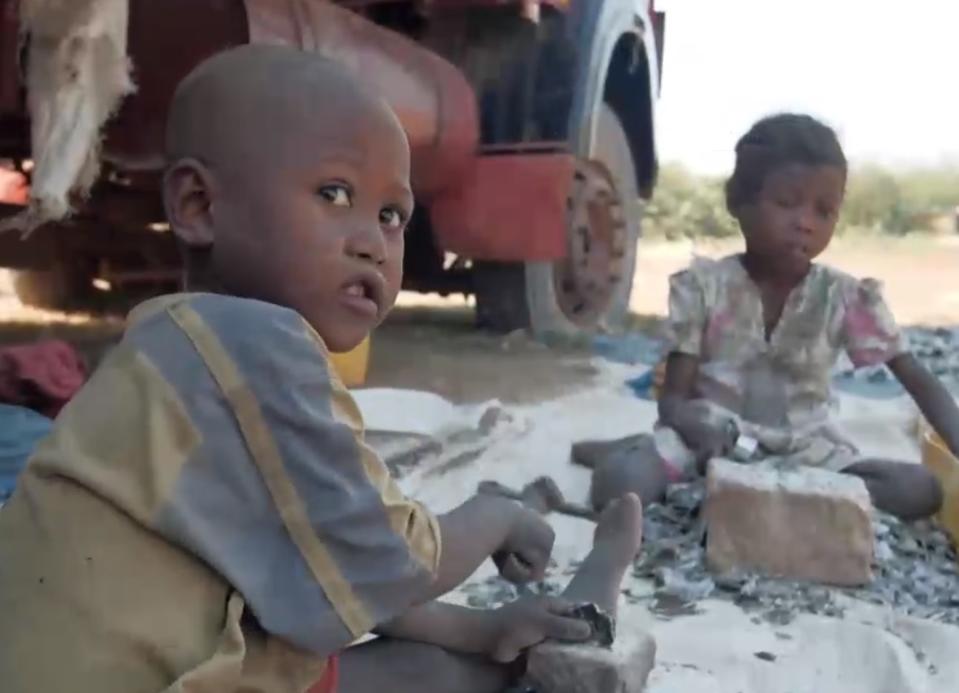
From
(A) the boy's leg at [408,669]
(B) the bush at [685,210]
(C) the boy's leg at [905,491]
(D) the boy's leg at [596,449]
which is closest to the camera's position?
(A) the boy's leg at [408,669]

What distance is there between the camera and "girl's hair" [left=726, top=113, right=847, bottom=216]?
7.57ft

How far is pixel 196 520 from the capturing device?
95cm

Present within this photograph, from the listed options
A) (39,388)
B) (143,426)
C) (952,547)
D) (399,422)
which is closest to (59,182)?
(39,388)

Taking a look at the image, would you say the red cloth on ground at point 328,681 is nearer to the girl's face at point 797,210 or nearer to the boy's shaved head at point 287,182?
the boy's shaved head at point 287,182

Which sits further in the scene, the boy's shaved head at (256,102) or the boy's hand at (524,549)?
the boy's hand at (524,549)

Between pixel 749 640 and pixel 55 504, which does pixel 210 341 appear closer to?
pixel 55 504

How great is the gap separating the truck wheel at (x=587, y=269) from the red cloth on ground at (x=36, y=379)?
239 centimetres

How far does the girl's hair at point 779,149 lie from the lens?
231 cm

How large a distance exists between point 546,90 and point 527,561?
10.9 ft

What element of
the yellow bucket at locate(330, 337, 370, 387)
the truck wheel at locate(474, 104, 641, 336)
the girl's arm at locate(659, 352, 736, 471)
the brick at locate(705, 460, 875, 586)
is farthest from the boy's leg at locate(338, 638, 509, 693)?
the truck wheel at locate(474, 104, 641, 336)

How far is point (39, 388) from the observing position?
2.49m

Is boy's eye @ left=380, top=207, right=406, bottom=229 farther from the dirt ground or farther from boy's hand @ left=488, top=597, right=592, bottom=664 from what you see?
the dirt ground

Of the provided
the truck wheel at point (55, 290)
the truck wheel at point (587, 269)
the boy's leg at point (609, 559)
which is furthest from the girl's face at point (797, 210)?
the truck wheel at point (55, 290)

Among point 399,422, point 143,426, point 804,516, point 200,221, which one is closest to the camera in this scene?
point 143,426
